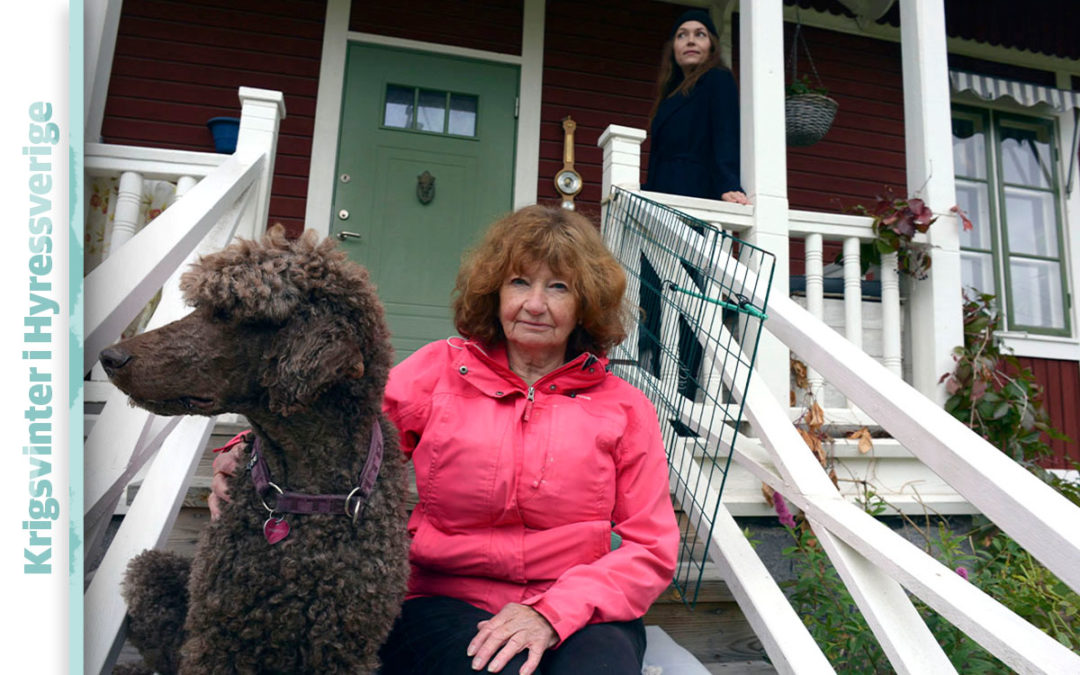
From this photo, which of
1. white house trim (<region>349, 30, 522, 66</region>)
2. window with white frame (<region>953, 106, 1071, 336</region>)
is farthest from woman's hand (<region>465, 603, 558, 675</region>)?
window with white frame (<region>953, 106, 1071, 336</region>)

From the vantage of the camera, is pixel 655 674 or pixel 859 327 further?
pixel 859 327

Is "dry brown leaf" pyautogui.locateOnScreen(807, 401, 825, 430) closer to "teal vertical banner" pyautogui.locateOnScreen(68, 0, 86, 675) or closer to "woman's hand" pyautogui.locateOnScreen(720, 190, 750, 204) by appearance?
"woman's hand" pyautogui.locateOnScreen(720, 190, 750, 204)

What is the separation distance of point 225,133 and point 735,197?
3.15 m

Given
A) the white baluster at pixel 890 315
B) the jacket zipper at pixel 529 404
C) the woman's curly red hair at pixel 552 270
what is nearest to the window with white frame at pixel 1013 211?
the white baluster at pixel 890 315

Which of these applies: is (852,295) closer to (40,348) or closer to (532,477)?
(532,477)

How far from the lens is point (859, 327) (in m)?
2.76

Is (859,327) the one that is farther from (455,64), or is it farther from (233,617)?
(455,64)

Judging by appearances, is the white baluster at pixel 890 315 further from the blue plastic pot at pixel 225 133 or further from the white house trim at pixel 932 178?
the blue plastic pot at pixel 225 133

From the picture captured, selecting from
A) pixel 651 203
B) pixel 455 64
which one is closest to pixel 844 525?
pixel 651 203

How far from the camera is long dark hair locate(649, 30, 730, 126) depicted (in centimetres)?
298

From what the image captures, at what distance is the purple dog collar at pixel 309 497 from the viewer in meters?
1.14

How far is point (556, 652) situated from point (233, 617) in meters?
0.57

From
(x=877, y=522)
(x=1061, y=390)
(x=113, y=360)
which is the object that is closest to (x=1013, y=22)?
(x=1061, y=390)

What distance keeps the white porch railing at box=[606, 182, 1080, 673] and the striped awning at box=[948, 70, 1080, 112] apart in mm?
4424
